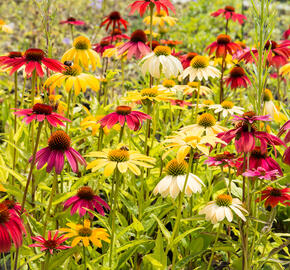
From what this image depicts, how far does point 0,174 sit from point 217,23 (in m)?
4.35

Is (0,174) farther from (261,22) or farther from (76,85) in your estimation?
(261,22)

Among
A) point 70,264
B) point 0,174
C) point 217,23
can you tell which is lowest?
point 70,264

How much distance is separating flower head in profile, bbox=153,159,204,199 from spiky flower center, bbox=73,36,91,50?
838 mm

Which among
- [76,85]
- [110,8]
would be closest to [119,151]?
[76,85]

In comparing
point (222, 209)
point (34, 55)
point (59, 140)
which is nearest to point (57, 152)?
point (59, 140)

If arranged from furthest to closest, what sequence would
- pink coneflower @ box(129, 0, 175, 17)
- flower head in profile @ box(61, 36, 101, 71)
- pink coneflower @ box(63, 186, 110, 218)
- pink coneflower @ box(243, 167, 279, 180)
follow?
flower head in profile @ box(61, 36, 101, 71) → pink coneflower @ box(129, 0, 175, 17) → pink coneflower @ box(63, 186, 110, 218) → pink coneflower @ box(243, 167, 279, 180)

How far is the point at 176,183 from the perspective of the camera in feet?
4.44

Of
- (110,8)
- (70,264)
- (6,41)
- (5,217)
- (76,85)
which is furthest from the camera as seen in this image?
Answer: (110,8)

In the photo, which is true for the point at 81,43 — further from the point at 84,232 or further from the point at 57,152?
the point at 84,232

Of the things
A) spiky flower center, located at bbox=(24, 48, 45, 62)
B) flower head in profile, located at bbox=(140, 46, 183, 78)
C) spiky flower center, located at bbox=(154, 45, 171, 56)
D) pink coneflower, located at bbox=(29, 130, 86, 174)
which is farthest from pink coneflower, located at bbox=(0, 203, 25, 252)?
spiky flower center, located at bbox=(154, 45, 171, 56)

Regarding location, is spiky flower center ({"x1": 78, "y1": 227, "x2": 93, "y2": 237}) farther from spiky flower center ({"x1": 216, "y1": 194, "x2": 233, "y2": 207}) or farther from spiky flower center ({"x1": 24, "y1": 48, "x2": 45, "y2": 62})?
spiky flower center ({"x1": 24, "y1": 48, "x2": 45, "y2": 62})

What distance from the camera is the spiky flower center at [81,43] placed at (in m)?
1.92

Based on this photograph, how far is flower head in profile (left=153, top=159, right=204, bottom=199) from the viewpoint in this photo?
4.33 ft

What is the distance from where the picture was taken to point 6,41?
4.78 metres
